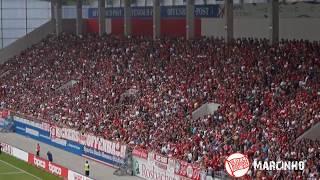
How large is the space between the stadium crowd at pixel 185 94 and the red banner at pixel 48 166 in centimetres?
392

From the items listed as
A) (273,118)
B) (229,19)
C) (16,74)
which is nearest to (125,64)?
(229,19)

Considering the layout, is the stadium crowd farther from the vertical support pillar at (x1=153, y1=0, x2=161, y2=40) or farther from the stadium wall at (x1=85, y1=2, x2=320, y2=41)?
the stadium wall at (x1=85, y1=2, x2=320, y2=41)

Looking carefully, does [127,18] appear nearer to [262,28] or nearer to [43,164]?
[262,28]

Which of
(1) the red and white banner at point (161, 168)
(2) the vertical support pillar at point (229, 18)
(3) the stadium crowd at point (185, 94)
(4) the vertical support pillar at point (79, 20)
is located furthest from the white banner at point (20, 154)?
(4) the vertical support pillar at point (79, 20)

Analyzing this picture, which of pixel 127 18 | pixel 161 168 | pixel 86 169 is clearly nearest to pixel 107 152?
pixel 86 169

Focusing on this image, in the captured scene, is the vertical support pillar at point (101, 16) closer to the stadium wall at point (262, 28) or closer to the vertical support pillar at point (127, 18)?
the vertical support pillar at point (127, 18)

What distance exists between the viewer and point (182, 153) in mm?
35375

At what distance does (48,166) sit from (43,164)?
Result: 904 millimetres

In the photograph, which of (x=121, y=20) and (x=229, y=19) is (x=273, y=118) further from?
(x=121, y=20)

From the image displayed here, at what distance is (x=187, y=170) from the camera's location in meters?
32.4

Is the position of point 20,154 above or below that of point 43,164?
below

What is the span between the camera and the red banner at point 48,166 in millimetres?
37344

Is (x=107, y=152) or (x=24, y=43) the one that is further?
(x=24, y=43)

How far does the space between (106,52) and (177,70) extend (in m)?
12.0
